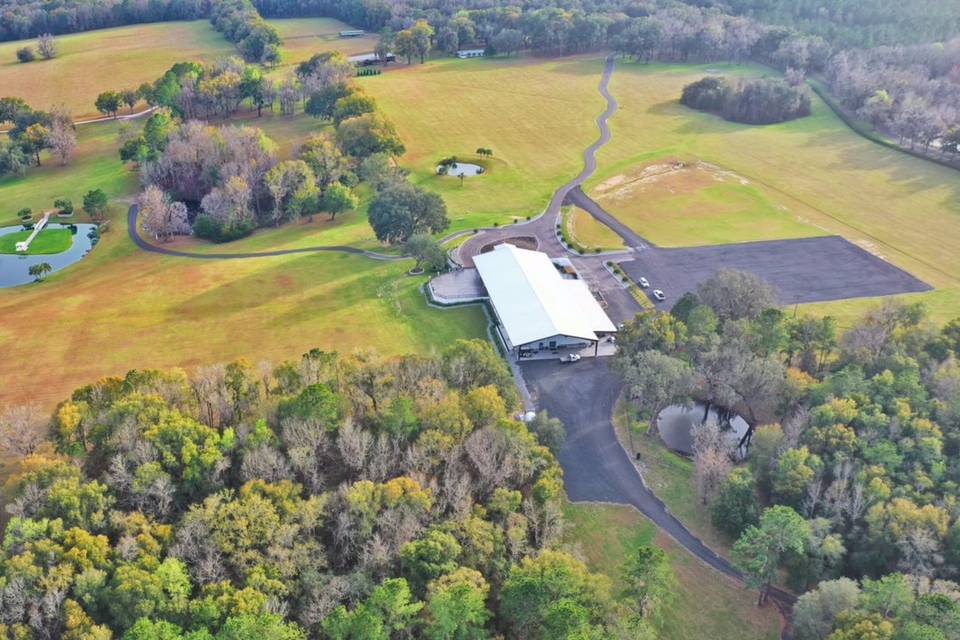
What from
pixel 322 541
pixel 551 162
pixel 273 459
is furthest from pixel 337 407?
pixel 551 162

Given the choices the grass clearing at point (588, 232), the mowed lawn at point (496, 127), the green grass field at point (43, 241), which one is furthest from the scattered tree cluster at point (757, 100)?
the green grass field at point (43, 241)

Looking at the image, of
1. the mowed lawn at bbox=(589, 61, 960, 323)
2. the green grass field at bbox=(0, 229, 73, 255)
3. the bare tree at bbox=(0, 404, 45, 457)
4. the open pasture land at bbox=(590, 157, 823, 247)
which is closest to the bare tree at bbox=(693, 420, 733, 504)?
the mowed lawn at bbox=(589, 61, 960, 323)

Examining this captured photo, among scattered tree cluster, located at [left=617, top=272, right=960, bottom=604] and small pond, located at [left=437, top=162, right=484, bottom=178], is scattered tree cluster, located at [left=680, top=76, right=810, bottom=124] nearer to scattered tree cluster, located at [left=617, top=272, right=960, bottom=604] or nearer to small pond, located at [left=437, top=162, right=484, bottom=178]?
small pond, located at [left=437, top=162, right=484, bottom=178]

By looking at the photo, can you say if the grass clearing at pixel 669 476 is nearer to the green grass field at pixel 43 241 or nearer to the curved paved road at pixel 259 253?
the curved paved road at pixel 259 253

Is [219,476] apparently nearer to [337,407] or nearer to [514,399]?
[337,407]

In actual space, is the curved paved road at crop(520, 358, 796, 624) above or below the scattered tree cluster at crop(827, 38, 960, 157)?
below

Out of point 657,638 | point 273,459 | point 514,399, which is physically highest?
→ point 273,459

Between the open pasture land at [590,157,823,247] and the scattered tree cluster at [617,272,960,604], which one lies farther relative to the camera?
the open pasture land at [590,157,823,247]
